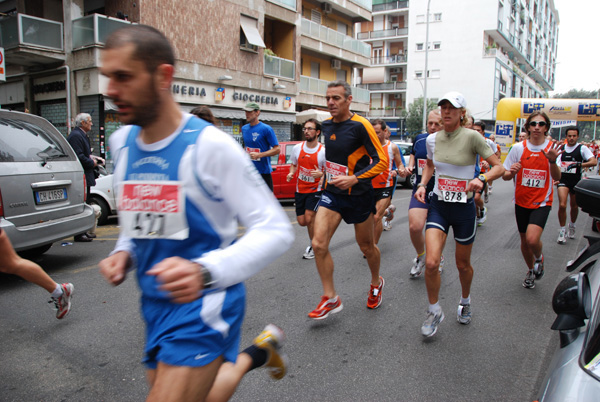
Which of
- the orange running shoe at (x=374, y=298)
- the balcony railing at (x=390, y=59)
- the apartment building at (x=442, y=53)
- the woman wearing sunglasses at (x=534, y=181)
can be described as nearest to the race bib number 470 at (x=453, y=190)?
the orange running shoe at (x=374, y=298)

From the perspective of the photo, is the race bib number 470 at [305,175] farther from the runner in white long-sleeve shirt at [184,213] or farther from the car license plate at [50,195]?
the runner in white long-sleeve shirt at [184,213]

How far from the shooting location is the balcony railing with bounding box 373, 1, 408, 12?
57.5 metres

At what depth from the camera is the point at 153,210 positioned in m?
1.59

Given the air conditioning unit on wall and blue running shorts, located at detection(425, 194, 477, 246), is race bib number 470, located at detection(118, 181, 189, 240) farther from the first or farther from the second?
the air conditioning unit on wall

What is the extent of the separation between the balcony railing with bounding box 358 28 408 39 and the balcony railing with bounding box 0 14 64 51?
48242 mm

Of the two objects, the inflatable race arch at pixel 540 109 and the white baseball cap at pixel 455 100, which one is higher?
the inflatable race arch at pixel 540 109

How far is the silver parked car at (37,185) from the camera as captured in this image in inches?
195

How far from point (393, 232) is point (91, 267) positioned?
5.33 m

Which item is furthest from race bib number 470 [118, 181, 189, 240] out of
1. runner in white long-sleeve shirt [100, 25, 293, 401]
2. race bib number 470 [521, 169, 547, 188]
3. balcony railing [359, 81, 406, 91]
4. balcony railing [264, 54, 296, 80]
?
balcony railing [359, 81, 406, 91]

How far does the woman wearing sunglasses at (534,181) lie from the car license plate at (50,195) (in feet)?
17.3

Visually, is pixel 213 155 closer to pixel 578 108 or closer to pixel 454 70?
pixel 578 108

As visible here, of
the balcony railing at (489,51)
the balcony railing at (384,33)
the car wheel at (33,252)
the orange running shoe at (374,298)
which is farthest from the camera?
the balcony railing at (384,33)

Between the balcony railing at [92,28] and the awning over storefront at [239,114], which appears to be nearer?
the balcony railing at [92,28]

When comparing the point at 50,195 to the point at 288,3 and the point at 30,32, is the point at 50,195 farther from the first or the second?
the point at 288,3
